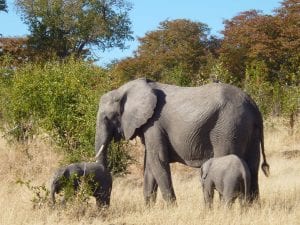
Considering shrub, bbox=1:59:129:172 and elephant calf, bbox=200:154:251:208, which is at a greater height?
shrub, bbox=1:59:129:172

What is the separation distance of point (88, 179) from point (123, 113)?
148 centimetres

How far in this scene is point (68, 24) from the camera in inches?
1756

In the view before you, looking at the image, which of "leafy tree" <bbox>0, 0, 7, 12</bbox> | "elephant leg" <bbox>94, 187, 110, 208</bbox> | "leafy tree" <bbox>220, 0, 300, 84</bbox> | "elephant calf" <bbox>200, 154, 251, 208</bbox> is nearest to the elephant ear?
"elephant leg" <bbox>94, 187, 110, 208</bbox>

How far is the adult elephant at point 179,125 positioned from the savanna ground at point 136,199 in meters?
0.59

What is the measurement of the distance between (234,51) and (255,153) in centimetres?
2974

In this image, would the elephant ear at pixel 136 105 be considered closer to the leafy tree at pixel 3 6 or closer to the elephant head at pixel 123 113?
the elephant head at pixel 123 113

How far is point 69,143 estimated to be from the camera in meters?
14.5

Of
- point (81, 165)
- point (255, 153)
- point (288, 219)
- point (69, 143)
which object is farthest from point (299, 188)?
point (69, 143)

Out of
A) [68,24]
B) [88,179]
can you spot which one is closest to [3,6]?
[68,24]

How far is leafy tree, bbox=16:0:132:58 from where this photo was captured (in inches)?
1756

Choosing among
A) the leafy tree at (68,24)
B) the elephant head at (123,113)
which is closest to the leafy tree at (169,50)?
the leafy tree at (68,24)

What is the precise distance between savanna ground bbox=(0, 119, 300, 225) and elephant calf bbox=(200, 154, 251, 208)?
19 cm

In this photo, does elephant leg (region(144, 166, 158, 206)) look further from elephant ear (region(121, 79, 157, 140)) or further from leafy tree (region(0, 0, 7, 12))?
leafy tree (region(0, 0, 7, 12))

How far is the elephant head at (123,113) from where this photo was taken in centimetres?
1027
